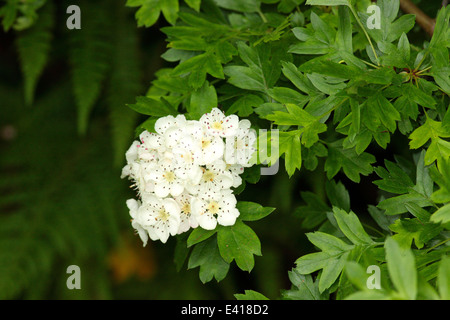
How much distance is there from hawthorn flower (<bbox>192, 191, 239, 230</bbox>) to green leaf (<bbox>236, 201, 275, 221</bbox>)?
3cm

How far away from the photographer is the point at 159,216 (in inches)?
33.0

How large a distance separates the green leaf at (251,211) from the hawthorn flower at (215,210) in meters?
0.03

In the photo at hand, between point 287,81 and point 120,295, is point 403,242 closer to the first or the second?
point 287,81

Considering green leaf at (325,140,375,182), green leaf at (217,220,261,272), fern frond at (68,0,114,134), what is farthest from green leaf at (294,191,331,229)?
fern frond at (68,0,114,134)

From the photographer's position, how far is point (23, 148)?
A: 2.05 m

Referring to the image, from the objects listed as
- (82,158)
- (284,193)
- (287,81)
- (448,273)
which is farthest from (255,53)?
(82,158)

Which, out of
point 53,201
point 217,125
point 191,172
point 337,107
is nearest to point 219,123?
point 217,125

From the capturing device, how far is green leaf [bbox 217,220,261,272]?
0.84 meters

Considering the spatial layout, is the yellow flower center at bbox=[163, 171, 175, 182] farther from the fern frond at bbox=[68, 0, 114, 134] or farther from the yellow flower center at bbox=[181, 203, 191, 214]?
the fern frond at bbox=[68, 0, 114, 134]

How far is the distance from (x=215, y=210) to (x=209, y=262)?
11 centimetres

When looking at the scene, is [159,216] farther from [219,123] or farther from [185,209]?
[219,123]

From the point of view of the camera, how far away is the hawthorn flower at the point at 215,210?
827mm

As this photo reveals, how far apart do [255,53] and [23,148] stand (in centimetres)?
144

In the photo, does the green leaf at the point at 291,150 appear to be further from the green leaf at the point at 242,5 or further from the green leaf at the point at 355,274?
the green leaf at the point at 242,5
